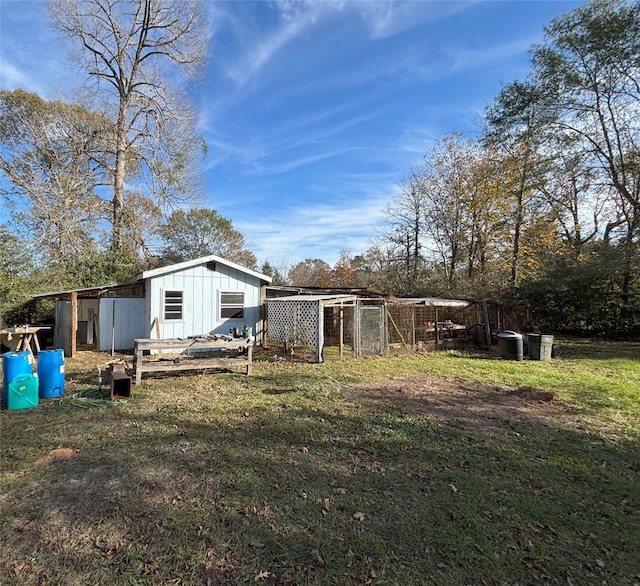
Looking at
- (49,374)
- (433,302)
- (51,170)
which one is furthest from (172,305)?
(51,170)

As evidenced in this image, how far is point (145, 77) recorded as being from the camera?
60.6 ft

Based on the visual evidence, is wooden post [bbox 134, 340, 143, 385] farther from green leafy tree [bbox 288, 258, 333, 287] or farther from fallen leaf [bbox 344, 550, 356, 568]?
green leafy tree [bbox 288, 258, 333, 287]

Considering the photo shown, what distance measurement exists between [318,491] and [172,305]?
31.7 feet

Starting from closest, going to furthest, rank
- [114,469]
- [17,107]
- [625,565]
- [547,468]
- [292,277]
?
1. [625,565]
2. [114,469]
3. [547,468]
4. [17,107]
5. [292,277]

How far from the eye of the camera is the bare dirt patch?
5.68 metres

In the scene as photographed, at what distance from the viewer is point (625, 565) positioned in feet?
8.38

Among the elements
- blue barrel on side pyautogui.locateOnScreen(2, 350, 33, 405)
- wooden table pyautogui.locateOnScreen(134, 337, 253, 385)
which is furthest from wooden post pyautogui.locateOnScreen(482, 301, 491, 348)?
blue barrel on side pyautogui.locateOnScreen(2, 350, 33, 405)

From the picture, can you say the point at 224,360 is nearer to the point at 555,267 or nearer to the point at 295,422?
the point at 295,422

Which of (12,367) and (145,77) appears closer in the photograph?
(12,367)

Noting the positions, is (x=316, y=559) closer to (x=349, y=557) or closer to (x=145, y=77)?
(x=349, y=557)

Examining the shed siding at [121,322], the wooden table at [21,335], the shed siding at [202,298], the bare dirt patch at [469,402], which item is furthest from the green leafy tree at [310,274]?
the bare dirt patch at [469,402]

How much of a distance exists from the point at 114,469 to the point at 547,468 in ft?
15.5

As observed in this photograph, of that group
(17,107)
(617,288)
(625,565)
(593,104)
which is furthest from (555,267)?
(17,107)

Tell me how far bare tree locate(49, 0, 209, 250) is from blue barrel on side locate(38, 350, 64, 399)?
12.0 m
